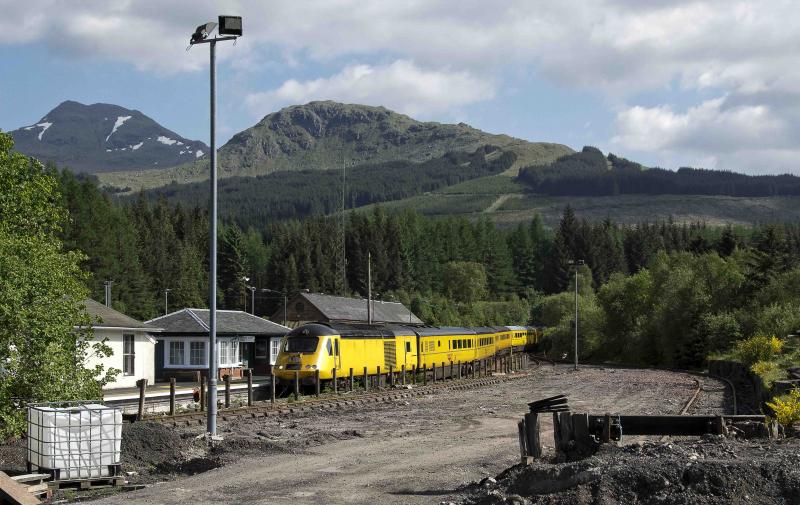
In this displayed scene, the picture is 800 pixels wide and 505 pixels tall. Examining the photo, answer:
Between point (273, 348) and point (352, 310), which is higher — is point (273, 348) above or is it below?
below

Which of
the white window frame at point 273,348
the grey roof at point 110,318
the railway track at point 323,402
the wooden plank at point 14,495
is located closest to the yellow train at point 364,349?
the railway track at point 323,402

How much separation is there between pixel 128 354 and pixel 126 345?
408 millimetres

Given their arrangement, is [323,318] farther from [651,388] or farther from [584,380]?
[651,388]

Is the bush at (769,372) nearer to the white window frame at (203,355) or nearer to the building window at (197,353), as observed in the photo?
the white window frame at (203,355)

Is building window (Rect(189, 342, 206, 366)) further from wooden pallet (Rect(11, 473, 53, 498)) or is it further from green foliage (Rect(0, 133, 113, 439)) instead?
wooden pallet (Rect(11, 473, 53, 498))

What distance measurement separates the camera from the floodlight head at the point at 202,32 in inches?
829

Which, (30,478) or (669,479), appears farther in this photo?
(30,478)

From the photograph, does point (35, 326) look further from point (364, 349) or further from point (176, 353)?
point (176, 353)

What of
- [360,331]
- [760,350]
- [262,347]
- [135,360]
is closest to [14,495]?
[135,360]

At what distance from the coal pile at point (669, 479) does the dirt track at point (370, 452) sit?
5.69 feet

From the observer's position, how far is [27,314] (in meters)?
20.2

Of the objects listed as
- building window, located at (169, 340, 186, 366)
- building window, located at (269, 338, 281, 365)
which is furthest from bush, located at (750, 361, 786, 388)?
building window, located at (169, 340, 186, 366)

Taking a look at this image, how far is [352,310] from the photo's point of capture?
83.6 meters

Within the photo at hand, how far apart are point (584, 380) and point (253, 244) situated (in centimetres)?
10824
